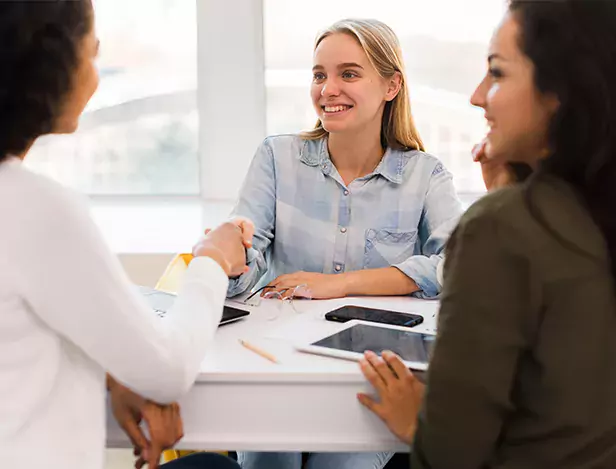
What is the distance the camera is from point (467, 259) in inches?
33.5

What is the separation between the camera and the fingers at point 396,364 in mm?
1076

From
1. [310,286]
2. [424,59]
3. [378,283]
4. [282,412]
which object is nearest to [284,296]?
[310,286]

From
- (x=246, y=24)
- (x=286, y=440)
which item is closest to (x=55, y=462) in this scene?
(x=286, y=440)

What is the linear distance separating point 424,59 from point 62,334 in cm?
186

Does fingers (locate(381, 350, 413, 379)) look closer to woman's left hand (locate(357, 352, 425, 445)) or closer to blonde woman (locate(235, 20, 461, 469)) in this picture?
woman's left hand (locate(357, 352, 425, 445))

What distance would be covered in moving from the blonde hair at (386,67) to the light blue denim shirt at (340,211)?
0.06 meters

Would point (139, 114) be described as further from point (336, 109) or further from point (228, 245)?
point (228, 245)

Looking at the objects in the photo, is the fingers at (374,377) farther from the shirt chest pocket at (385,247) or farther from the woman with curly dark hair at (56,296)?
the shirt chest pocket at (385,247)

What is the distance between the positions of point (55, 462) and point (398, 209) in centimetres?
112

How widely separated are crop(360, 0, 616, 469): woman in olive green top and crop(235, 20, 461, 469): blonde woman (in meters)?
0.88

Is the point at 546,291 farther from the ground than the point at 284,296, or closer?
farther from the ground

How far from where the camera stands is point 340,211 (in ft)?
6.00

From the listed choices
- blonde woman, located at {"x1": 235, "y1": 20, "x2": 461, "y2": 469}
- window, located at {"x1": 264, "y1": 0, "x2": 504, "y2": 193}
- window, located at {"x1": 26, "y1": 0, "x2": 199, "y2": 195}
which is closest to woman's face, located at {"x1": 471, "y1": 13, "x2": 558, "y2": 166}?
blonde woman, located at {"x1": 235, "y1": 20, "x2": 461, "y2": 469}

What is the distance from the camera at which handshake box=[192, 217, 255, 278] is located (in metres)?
1.15
